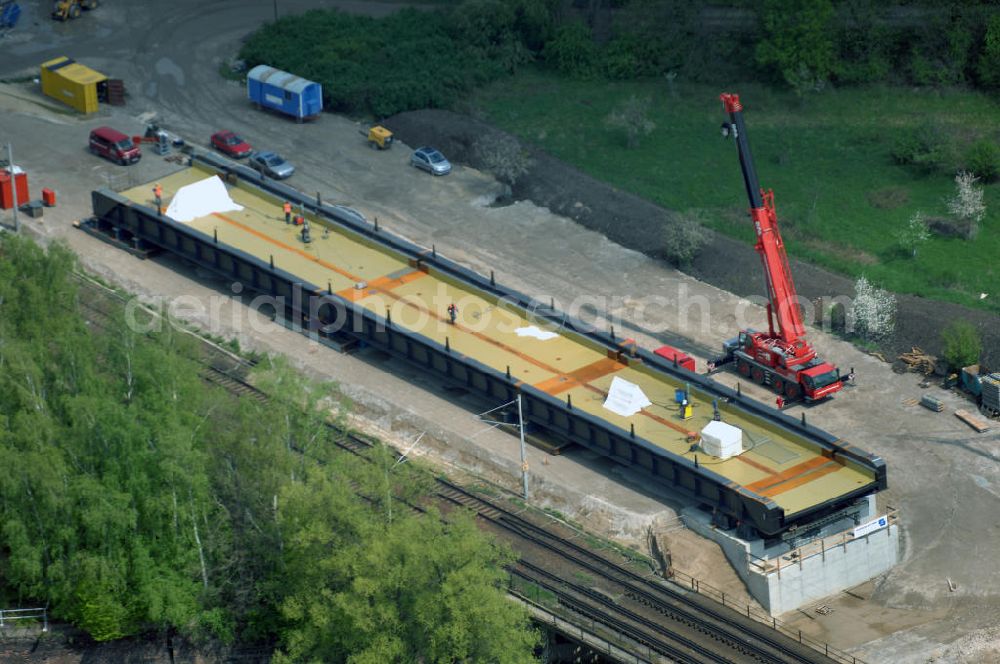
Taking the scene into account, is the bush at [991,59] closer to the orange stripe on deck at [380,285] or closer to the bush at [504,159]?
the bush at [504,159]

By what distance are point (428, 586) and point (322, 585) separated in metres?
3.85

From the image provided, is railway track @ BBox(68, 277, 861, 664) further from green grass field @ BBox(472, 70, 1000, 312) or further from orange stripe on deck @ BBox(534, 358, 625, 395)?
green grass field @ BBox(472, 70, 1000, 312)

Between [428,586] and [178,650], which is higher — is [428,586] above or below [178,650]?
above

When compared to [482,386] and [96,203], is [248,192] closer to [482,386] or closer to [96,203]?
[96,203]

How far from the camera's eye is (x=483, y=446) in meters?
74.2

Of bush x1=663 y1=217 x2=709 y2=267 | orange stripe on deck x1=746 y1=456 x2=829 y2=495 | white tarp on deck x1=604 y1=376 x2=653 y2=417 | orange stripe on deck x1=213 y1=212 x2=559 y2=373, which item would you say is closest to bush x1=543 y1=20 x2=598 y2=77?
bush x1=663 y1=217 x2=709 y2=267

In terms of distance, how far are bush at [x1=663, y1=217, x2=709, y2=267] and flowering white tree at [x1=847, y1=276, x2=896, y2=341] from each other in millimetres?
8445

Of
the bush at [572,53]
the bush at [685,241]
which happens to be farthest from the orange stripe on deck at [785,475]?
the bush at [572,53]

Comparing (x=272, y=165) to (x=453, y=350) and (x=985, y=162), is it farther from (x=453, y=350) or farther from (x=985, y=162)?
(x=985, y=162)

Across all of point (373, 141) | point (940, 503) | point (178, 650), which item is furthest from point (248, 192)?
point (940, 503)

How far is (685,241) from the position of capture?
285 feet

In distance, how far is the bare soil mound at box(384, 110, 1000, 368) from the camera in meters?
81.1

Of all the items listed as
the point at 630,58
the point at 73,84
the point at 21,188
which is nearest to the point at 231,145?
the point at 73,84

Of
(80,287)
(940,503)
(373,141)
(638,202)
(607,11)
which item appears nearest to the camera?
(940,503)
